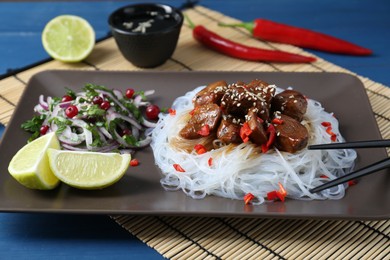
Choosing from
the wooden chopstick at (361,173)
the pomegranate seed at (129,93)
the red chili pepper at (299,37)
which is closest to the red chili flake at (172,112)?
the pomegranate seed at (129,93)

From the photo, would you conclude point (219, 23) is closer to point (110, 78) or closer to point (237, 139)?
point (110, 78)

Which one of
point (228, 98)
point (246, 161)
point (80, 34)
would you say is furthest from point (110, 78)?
point (246, 161)

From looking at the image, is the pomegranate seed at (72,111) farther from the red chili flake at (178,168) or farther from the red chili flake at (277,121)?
the red chili flake at (277,121)

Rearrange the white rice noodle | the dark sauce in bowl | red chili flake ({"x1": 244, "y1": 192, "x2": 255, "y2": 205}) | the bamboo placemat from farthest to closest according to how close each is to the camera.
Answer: the dark sauce in bowl → the white rice noodle → red chili flake ({"x1": 244, "y1": 192, "x2": 255, "y2": 205}) → the bamboo placemat

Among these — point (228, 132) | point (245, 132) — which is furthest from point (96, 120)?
point (245, 132)

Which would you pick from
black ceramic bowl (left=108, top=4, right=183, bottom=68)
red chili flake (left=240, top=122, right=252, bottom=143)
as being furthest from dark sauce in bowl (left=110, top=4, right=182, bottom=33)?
red chili flake (left=240, top=122, right=252, bottom=143)

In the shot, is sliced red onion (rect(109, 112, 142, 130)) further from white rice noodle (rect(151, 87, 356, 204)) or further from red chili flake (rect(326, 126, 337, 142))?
red chili flake (rect(326, 126, 337, 142))
